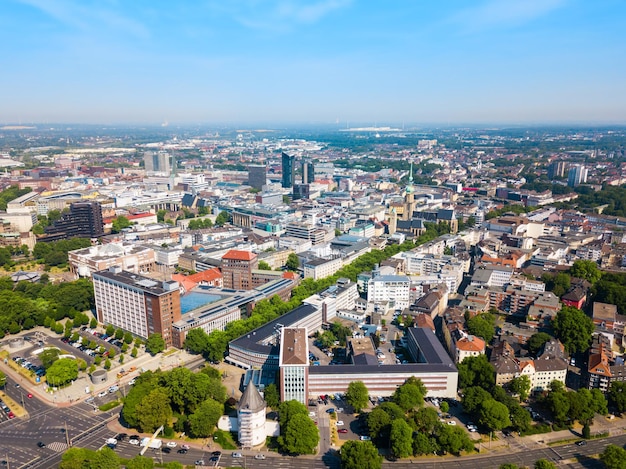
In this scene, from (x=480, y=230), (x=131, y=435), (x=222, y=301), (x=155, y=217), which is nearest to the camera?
(x=131, y=435)

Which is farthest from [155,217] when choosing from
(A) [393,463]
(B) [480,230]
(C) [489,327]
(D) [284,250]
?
(A) [393,463]

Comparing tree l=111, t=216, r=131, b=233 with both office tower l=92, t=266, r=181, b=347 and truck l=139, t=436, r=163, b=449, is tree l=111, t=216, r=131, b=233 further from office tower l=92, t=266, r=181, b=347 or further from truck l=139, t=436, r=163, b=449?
truck l=139, t=436, r=163, b=449

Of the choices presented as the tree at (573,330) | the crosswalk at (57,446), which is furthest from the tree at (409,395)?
the crosswalk at (57,446)

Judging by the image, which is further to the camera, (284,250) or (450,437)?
(284,250)

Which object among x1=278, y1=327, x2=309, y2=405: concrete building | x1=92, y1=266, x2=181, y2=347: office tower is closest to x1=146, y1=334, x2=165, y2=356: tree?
x1=92, y1=266, x2=181, y2=347: office tower

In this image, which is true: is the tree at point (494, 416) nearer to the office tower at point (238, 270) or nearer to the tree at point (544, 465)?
the tree at point (544, 465)

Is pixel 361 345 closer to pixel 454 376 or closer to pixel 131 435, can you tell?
pixel 454 376

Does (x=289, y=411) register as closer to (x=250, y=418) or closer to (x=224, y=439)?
(x=250, y=418)
